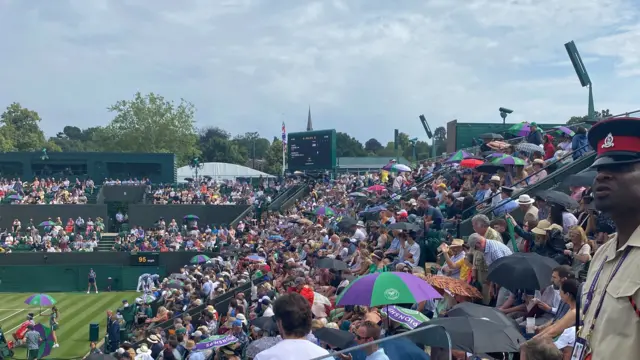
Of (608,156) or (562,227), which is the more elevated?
(608,156)

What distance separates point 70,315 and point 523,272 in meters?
24.3

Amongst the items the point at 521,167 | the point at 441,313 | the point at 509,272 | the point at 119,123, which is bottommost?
the point at 441,313

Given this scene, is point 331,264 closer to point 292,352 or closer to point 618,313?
point 292,352

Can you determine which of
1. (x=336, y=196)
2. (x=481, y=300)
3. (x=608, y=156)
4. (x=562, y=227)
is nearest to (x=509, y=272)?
(x=481, y=300)

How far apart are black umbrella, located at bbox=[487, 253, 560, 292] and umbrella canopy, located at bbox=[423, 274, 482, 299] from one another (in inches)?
26.8

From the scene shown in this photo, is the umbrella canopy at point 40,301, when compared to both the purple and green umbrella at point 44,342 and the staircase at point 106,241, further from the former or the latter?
the staircase at point 106,241

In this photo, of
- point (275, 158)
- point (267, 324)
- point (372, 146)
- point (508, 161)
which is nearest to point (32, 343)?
point (267, 324)

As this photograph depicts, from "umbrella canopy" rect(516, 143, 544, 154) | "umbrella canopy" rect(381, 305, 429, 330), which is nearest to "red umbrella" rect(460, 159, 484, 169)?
"umbrella canopy" rect(516, 143, 544, 154)

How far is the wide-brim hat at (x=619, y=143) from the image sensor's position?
2.40 m

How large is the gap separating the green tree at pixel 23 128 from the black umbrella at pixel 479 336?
10033cm

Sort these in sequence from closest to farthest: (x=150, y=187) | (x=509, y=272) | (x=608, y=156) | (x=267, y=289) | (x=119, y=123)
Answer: (x=608, y=156) → (x=509, y=272) → (x=267, y=289) → (x=150, y=187) → (x=119, y=123)

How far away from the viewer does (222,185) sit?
47344mm

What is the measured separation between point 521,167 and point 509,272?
811 cm

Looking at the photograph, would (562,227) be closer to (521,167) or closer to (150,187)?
(521,167)
